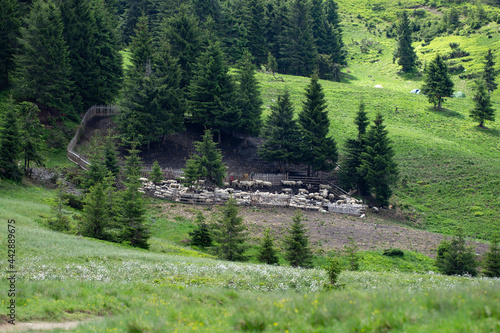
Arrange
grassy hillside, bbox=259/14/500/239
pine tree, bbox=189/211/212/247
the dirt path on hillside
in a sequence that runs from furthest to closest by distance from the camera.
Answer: grassy hillside, bbox=259/14/500/239
the dirt path on hillside
pine tree, bbox=189/211/212/247

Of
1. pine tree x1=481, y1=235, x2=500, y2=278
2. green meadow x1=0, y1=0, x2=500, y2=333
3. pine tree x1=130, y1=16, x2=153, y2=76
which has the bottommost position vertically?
pine tree x1=481, y1=235, x2=500, y2=278

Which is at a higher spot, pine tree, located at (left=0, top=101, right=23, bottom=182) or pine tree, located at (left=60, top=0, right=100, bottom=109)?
pine tree, located at (left=60, top=0, right=100, bottom=109)

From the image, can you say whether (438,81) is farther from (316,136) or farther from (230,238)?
(230,238)

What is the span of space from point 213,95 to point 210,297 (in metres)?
49.0

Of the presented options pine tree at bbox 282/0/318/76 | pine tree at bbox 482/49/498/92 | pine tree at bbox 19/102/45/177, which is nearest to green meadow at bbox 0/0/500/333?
pine tree at bbox 19/102/45/177

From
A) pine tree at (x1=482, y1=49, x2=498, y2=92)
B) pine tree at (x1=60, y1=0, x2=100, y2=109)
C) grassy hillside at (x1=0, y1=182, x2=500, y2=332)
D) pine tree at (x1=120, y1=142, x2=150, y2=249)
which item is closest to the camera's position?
grassy hillside at (x1=0, y1=182, x2=500, y2=332)

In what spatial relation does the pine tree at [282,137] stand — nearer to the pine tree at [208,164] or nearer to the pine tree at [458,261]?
the pine tree at [208,164]

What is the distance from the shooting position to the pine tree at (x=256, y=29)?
309ft

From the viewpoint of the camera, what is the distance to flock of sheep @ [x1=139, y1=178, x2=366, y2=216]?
4688 cm

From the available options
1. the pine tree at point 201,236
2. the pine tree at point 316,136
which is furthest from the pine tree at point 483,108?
the pine tree at point 201,236

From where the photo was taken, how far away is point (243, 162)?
59719 mm

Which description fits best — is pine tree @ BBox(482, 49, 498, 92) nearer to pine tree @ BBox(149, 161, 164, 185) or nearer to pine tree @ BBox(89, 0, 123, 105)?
pine tree @ BBox(89, 0, 123, 105)

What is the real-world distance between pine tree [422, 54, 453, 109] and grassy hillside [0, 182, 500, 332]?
6577cm

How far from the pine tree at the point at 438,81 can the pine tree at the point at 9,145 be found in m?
68.4
